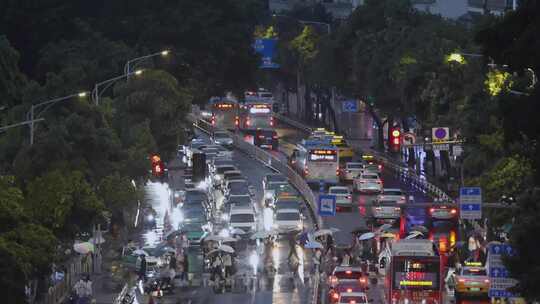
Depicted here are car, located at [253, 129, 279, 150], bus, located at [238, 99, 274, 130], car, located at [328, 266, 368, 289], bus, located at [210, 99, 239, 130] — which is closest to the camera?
car, located at [328, 266, 368, 289]

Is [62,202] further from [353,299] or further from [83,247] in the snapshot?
[353,299]

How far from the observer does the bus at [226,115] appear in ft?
451

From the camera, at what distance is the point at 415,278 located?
6006 cm

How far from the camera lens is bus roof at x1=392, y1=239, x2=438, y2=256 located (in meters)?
60.5

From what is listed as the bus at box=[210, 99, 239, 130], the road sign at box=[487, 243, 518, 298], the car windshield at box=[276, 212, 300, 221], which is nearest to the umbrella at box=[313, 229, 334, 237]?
the car windshield at box=[276, 212, 300, 221]

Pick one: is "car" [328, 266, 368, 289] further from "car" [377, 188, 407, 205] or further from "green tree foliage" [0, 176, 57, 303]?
"car" [377, 188, 407, 205]

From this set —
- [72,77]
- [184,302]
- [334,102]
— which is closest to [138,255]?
[184,302]

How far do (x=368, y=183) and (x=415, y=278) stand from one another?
1463 inches

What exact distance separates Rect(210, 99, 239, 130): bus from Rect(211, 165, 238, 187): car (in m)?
31.8

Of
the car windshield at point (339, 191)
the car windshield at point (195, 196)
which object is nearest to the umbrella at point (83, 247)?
the car windshield at point (195, 196)

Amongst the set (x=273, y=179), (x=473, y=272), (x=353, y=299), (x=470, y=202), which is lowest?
(x=353, y=299)

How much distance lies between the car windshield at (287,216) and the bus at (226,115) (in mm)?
53269

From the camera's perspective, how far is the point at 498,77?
79812mm

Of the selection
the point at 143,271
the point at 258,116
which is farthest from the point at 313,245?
the point at 258,116
